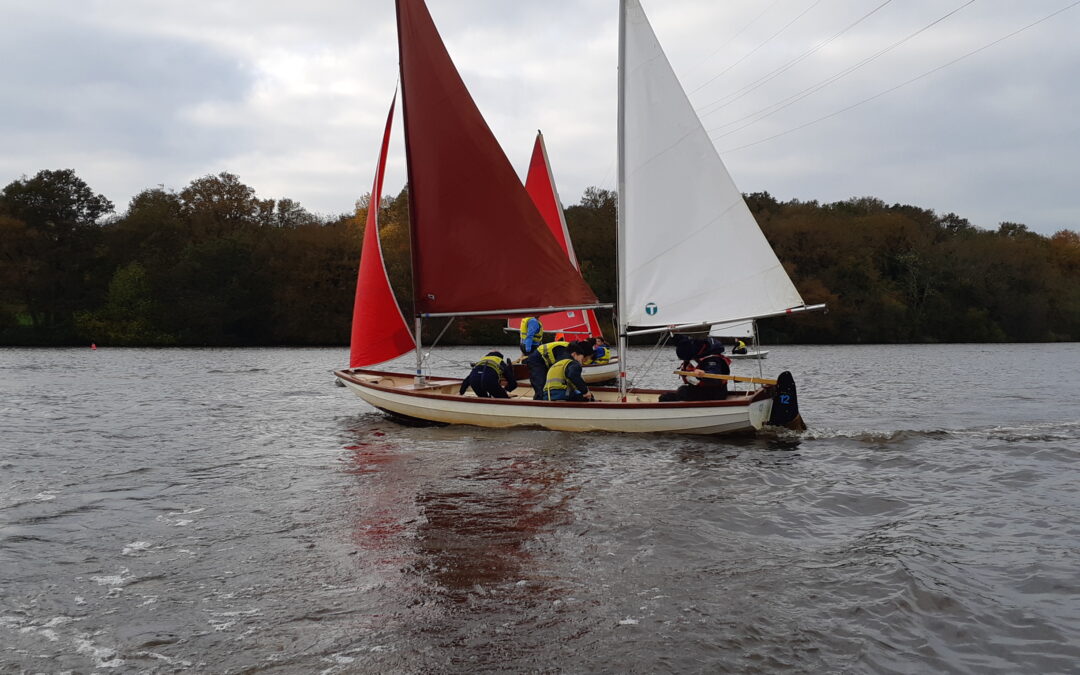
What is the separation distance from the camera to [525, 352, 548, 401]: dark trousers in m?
14.7

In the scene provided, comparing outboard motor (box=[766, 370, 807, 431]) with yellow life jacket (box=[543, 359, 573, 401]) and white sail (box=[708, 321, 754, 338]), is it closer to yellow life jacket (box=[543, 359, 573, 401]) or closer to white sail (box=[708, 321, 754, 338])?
white sail (box=[708, 321, 754, 338])

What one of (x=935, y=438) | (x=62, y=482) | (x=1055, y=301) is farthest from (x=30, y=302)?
(x=1055, y=301)

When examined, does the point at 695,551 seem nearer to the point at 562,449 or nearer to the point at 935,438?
the point at 562,449

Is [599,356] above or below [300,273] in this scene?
below

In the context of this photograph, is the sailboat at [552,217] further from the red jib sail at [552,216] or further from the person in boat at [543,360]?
the person in boat at [543,360]

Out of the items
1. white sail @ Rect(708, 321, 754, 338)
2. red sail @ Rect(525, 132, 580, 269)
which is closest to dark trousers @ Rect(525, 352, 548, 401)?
white sail @ Rect(708, 321, 754, 338)

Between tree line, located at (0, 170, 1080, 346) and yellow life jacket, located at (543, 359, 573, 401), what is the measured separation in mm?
43130

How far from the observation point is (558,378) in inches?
547

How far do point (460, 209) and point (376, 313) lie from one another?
269cm

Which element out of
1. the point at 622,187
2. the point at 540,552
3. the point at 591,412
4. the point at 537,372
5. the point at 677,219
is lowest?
the point at 540,552

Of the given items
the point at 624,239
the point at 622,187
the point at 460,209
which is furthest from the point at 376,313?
the point at 622,187

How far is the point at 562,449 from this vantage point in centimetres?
1251

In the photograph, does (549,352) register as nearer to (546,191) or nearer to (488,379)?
(488,379)

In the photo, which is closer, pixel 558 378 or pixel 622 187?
pixel 622 187
